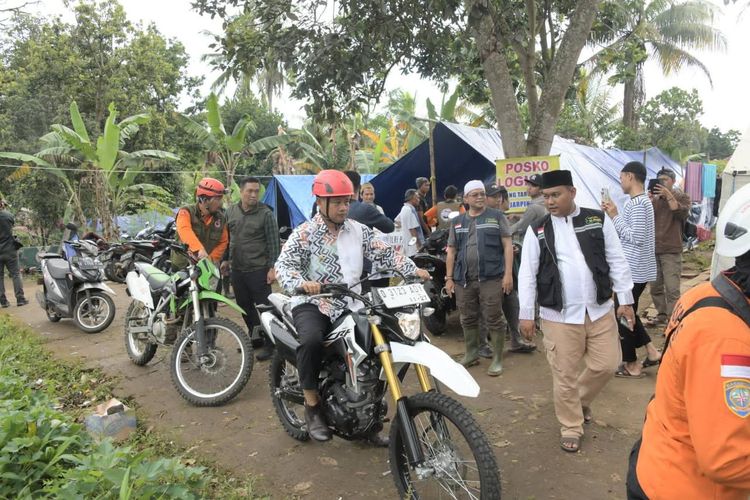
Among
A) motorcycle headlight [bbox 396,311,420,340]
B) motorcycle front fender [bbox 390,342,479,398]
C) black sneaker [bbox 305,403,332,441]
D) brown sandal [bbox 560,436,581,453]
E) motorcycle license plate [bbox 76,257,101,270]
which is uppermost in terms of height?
motorcycle license plate [bbox 76,257,101,270]

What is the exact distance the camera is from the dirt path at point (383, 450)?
3199mm

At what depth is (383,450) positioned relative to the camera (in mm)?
3631

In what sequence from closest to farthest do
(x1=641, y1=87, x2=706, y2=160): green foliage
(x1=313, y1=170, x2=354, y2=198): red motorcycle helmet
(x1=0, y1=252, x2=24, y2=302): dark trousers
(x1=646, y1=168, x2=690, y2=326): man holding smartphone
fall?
1. (x1=313, y1=170, x2=354, y2=198): red motorcycle helmet
2. (x1=646, y1=168, x2=690, y2=326): man holding smartphone
3. (x1=0, y1=252, x2=24, y2=302): dark trousers
4. (x1=641, y1=87, x2=706, y2=160): green foliage

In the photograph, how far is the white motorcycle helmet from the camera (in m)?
1.39

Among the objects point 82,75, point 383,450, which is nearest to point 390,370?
Result: point 383,450

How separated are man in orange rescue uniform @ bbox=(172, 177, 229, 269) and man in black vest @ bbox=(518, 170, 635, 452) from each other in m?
3.00

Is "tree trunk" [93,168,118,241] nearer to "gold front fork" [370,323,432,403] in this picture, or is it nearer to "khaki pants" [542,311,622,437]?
Result: "gold front fork" [370,323,432,403]

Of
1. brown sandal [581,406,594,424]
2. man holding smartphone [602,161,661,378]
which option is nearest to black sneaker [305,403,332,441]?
brown sandal [581,406,594,424]

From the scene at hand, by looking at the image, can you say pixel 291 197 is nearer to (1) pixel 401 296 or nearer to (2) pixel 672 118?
(1) pixel 401 296

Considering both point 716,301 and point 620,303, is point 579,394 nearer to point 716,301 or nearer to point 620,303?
point 620,303

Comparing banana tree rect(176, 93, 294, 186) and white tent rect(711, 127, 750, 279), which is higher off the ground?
banana tree rect(176, 93, 294, 186)

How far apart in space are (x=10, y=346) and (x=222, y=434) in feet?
11.7

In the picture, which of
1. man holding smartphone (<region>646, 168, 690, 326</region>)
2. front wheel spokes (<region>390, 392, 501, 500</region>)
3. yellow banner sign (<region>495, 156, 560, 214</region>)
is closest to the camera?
front wheel spokes (<region>390, 392, 501, 500</region>)

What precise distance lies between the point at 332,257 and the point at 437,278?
319 centimetres
